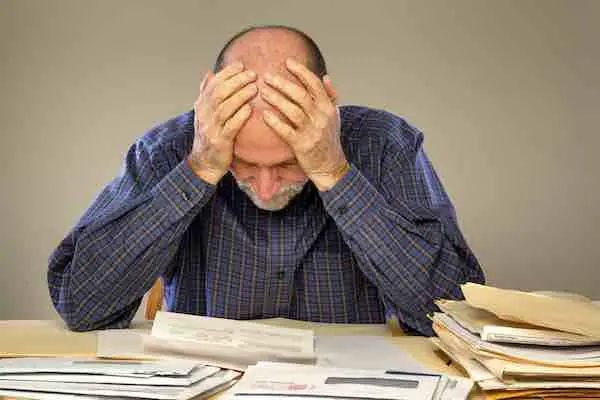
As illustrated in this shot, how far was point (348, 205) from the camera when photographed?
1.51 m

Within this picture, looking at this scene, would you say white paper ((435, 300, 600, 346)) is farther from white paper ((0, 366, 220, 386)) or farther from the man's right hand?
the man's right hand

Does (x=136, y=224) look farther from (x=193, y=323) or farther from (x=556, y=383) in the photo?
(x=556, y=383)

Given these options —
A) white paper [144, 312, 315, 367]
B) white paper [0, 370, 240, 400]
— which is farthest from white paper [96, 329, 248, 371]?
white paper [0, 370, 240, 400]

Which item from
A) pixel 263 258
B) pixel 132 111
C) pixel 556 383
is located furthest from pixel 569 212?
pixel 556 383

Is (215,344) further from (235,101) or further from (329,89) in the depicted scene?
(329,89)

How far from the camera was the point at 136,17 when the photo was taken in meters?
3.21

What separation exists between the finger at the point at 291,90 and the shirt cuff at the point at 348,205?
141 millimetres

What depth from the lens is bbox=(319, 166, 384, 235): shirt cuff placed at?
1.51 m

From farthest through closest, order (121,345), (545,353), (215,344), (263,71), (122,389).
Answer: (263,71) < (121,345) < (215,344) < (545,353) < (122,389)

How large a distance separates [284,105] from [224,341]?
1.40 ft

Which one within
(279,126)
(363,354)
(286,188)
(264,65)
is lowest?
(363,354)

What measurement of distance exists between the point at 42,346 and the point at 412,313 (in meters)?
0.60

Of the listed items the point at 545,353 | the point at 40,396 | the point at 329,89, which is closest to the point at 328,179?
Result: the point at 329,89

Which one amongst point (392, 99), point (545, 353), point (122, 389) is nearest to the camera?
point (122, 389)
